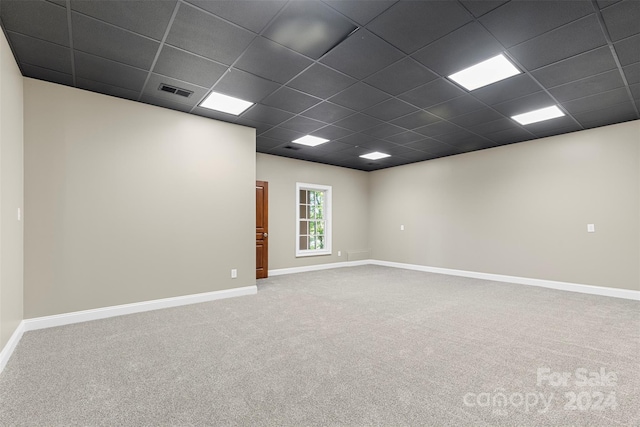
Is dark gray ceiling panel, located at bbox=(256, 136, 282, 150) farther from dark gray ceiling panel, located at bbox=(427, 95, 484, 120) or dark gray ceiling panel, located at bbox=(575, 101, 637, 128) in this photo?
dark gray ceiling panel, located at bbox=(575, 101, 637, 128)

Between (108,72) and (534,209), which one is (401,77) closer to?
(108,72)

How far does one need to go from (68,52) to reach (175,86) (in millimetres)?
977

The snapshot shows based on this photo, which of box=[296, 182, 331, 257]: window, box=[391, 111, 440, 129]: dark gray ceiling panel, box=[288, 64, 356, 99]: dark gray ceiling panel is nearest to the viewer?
box=[288, 64, 356, 99]: dark gray ceiling panel

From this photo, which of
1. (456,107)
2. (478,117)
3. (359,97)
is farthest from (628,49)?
(359,97)

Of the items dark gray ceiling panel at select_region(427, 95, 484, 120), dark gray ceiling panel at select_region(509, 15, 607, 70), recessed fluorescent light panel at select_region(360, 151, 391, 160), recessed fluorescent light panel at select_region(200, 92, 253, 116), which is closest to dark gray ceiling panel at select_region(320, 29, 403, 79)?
dark gray ceiling panel at select_region(509, 15, 607, 70)

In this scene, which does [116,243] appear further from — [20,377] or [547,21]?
[547,21]

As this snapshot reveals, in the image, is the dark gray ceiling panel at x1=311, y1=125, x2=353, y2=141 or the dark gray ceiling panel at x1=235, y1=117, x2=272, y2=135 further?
the dark gray ceiling panel at x1=311, y1=125, x2=353, y2=141

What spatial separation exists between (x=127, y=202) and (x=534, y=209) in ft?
21.9

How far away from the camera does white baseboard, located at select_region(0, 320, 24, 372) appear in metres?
2.41

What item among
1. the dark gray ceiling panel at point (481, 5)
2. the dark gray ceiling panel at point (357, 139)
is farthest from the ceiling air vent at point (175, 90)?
the dark gray ceiling panel at point (481, 5)

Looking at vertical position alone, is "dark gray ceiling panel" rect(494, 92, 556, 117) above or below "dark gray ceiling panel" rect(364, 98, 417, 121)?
below

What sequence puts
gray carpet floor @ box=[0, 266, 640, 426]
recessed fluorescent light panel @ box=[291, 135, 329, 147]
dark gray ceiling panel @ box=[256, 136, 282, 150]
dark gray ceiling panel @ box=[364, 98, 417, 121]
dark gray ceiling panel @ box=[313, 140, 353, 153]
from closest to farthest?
gray carpet floor @ box=[0, 266, 640, 426], dark gray ceiling panel @ box=[364, 98, 417, 121], recessed fluorescent light panel @ box=[291, 135, 329, 147], dark gray ceiling panel @ box=[256, 136, 282, 150], dark gray ceiling panel @ box=[313, 140, 353, 153]

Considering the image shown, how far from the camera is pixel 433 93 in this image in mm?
3701

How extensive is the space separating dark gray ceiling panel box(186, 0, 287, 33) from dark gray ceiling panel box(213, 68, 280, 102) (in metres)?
0.81
